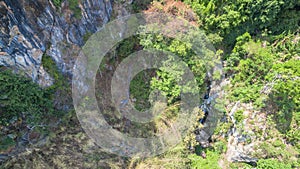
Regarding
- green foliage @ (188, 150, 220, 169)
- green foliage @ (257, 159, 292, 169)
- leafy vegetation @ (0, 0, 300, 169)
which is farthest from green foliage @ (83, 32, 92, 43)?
green foliage @ (257, 159, 292, 169)

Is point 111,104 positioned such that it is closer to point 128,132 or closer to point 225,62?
point 128,132

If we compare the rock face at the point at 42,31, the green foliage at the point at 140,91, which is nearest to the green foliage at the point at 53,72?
the rock face at the point at 42,31

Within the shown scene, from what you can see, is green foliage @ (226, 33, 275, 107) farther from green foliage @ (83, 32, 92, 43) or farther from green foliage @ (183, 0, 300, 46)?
green foliage @ (83, 32, 92, 43)

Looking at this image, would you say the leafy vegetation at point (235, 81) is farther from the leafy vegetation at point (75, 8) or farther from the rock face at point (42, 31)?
the leafy vegetation at point (75, 8)

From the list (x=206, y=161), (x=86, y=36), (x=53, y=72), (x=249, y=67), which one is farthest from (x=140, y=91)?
(x=249, y=67)

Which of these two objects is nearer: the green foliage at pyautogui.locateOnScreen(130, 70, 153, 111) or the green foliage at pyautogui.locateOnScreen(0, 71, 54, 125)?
the green foliage at pyautogui.locateOnScreen(0, 71, 54, 125)

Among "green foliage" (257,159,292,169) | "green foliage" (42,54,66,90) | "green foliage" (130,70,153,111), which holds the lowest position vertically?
"green foliage" (257,159,292,169)
